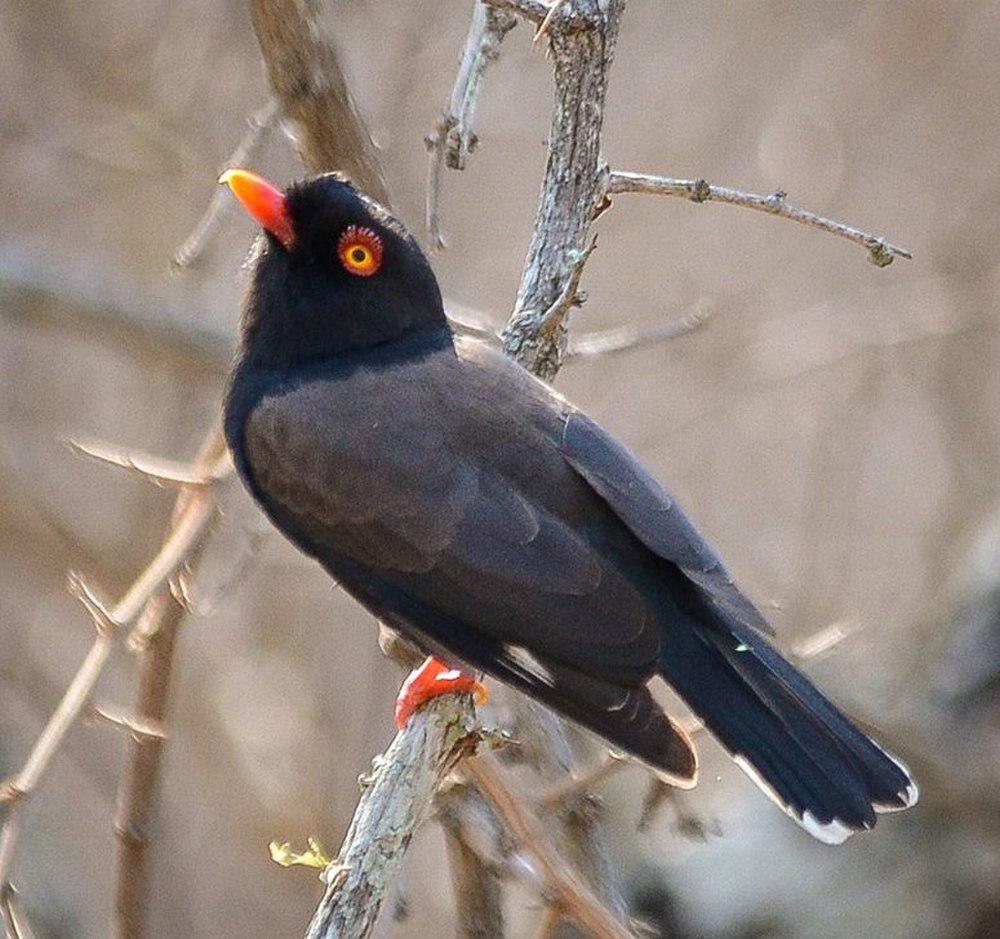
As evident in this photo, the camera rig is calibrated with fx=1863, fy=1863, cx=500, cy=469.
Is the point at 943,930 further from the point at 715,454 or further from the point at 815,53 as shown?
the point at 815,53

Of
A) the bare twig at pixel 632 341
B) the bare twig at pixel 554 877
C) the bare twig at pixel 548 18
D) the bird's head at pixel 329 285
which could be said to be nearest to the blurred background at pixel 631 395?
the bird's head at pixel 329 285

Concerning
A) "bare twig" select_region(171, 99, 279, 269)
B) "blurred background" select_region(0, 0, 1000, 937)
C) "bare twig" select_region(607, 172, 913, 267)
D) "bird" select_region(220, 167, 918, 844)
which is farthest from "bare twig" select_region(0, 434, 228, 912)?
"bare twig" select_region(607, 172, 913, 267)

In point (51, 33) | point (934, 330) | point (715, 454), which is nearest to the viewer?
point (934, 330)

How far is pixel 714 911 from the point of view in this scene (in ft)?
20.5

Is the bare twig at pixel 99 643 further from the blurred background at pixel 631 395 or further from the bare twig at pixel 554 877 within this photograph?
the bare twig at pixel 554 877

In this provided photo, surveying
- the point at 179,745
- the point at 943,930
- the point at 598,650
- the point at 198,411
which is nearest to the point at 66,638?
the point at 179,745

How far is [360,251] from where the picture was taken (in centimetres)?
473

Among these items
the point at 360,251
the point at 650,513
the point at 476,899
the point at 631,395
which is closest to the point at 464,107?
the point at 360,251

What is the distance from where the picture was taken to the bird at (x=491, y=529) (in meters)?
4.40

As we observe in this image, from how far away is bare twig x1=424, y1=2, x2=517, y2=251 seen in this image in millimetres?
4047

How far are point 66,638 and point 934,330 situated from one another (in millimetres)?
4689

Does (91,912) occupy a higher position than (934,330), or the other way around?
(934,330)

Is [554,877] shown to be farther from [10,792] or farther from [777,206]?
[777,206]

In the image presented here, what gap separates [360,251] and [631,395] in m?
4.76
